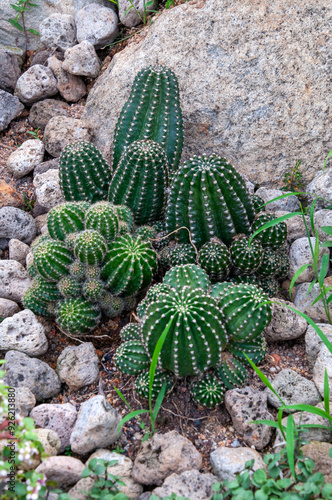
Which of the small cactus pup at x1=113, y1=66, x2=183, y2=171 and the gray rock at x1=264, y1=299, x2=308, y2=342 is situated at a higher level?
the small cactus pup at x1=113, y1=66, x2=183, y2=171

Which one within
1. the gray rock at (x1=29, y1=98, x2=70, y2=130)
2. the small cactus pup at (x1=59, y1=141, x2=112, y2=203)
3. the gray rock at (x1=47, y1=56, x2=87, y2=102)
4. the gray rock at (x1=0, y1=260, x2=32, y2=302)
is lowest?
the gray rock at (x1=0, y1=260, x2=32, y2=302)

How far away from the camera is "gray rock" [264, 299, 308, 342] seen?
3410mm

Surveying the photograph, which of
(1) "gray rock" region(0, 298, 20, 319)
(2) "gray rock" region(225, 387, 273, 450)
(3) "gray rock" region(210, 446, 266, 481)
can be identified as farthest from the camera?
(1) "gray rock" region(0, 298, 20, 319)

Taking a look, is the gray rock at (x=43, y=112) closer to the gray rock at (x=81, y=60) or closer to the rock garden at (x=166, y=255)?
the rock garden at (x=166, y=255)

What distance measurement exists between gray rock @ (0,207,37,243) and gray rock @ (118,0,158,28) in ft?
8.66

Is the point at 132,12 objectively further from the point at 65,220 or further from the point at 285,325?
the point at 285,325

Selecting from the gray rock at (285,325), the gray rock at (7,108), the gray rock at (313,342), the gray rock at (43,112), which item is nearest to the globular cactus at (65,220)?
the gray rock at (285,325)

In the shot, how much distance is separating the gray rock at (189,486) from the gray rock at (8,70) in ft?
15.6

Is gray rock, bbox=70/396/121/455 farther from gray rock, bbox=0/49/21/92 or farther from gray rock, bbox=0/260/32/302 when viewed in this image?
gray rock, bbox=0/49/21/92

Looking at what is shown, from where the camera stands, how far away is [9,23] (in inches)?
233

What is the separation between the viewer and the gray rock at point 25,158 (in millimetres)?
5027

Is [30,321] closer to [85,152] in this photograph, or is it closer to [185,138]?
[85,152]

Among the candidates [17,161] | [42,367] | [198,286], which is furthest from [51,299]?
[17,161]

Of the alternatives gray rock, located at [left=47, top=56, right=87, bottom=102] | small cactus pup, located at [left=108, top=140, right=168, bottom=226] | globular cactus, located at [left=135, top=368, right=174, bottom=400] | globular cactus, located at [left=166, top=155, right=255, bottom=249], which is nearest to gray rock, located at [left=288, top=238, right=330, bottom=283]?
globular cactus, located at [left=166, top=155, right=255, bottom=249]
